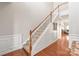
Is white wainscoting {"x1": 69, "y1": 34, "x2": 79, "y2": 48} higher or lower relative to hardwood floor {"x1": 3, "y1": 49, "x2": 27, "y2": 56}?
higher

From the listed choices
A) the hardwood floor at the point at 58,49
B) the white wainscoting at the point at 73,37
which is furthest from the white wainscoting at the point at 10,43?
the white wainscoting at the point at 73,37

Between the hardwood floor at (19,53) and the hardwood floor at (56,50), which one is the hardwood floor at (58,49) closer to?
the hardwood floor at (56,50)

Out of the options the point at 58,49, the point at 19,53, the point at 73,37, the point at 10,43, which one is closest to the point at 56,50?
the point at 58,49

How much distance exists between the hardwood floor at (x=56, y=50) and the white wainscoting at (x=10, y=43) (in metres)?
0.07

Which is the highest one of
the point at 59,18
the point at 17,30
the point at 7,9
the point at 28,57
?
the point at 7,9

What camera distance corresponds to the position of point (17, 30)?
1.59 meters

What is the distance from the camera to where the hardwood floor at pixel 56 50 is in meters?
1.60

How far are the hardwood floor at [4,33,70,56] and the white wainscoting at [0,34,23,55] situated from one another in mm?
74

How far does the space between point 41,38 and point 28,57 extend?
1.03ft

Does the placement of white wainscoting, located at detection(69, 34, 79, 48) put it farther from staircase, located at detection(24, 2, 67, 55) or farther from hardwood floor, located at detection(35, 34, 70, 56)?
staircase, located at detection(24, 2, 67, 55)

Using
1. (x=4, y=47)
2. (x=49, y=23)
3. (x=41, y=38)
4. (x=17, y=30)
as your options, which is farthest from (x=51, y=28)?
(x=4, y=47)

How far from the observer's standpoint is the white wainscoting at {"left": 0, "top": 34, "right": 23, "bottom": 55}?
1562mm

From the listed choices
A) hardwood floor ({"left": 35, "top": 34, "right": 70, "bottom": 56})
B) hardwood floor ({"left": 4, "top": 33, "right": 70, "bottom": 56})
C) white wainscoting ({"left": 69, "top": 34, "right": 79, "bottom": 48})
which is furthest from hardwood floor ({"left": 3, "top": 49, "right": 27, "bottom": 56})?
white wainscoting ({"left": 69, "top": 34, "right": 79, "bottom": 48})

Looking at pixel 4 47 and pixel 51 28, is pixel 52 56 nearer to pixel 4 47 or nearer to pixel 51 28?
pixel 51 28
